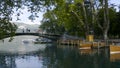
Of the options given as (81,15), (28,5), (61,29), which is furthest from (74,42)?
(28,5)

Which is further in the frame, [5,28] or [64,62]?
[64,62]

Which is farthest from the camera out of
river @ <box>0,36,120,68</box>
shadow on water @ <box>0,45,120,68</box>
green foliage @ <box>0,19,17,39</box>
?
river @ <box>0,36,120,68</box>

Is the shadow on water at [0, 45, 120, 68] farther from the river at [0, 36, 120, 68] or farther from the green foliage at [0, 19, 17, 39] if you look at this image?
the green foliage at [0, 19, 17, 39]

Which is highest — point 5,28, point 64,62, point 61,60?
point 5,28

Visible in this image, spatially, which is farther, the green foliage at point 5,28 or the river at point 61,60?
the river at point 61,60

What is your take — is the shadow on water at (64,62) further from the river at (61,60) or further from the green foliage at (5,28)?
the green foliage at (5,28)

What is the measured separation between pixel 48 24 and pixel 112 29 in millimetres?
A: 55814

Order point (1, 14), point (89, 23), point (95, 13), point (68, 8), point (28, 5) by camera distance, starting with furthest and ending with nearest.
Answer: point (89, 23) → point (95, 13) → point (68, 8) → point (28, 5) → point (1, 14)

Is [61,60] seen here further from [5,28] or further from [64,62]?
[5,28]

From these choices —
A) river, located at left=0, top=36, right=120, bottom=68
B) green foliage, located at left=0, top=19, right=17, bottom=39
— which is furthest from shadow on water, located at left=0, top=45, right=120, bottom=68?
green foliage, located at left=0, top=19, right=17, bottom=39

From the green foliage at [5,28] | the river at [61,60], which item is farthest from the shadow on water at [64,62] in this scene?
the green foliage at [5,28]

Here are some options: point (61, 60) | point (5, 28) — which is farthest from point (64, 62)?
point (5, 28)

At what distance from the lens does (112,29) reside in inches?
3201

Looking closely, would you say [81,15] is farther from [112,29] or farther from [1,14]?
[1,14]
